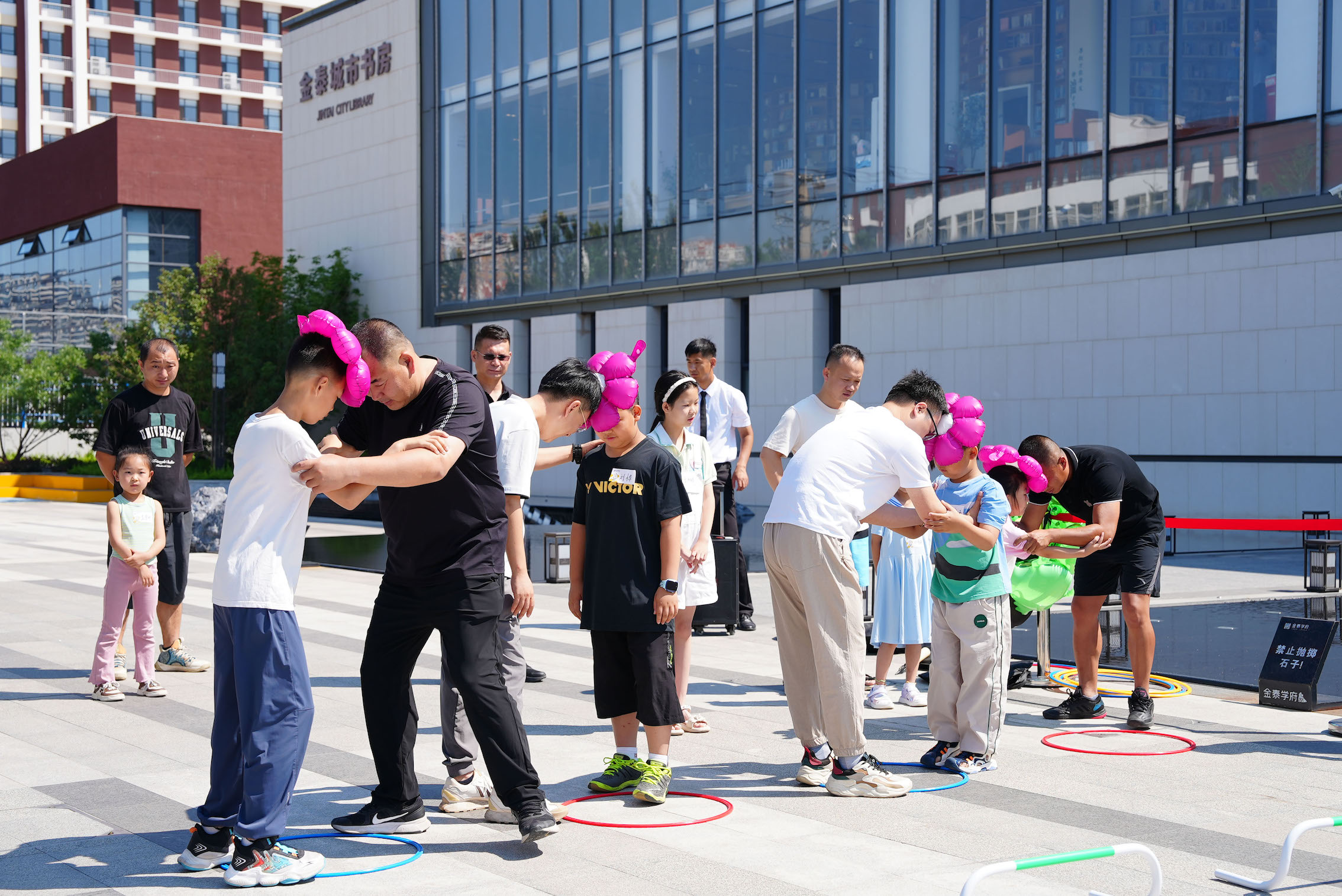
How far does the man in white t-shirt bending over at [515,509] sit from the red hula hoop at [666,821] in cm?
33

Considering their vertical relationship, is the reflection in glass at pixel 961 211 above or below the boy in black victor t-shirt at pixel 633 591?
above

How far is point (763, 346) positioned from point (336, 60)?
63.0ft

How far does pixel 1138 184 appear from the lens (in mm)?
21000

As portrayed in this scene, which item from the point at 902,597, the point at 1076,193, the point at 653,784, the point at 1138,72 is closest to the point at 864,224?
the point at 1076,193

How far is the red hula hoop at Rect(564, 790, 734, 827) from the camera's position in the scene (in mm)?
5605

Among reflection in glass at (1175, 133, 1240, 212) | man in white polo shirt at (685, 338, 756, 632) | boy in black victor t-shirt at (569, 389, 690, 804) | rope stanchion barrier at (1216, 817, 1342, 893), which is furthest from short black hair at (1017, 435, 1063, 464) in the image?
reflection in glass at (1175, 133, 1240, 212)

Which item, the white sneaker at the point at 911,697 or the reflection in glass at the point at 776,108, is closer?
the white sneaker at the point at 911,697

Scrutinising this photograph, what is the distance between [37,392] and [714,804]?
155 feet

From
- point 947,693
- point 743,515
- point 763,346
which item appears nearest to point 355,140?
point 763,346

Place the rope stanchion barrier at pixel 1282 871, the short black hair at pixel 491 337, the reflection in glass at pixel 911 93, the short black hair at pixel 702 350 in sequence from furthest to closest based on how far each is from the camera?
the reflection in glass at pixel 911 93
the short black hair at pixel 702 350
the short black hair at pixel 491 337
the rope stanchion barrier at pixel 1282 871

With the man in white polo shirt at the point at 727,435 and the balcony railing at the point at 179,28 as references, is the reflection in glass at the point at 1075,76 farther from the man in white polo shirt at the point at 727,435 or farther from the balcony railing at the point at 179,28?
the balcony railing at the point at 179,28

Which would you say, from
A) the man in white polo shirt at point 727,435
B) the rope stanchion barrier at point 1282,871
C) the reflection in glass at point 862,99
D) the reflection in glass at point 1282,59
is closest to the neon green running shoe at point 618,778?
the rope stanchion barrier at point 1282,871

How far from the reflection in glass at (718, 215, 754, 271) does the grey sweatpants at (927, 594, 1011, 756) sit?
824 inches

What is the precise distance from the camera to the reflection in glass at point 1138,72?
2069cm
